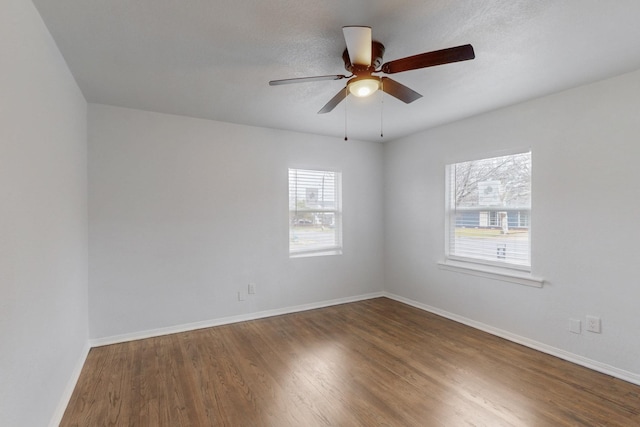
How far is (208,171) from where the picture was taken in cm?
365

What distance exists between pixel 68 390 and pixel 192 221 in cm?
182

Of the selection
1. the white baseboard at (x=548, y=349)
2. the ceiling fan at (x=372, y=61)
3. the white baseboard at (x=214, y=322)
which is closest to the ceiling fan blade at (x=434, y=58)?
the ceiling fan at (x=372, y=61)

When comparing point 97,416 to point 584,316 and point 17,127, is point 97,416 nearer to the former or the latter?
point 17,127

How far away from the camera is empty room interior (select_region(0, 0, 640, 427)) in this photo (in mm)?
1760

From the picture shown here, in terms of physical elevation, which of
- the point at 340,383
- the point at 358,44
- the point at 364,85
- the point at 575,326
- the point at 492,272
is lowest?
the point at 340,383

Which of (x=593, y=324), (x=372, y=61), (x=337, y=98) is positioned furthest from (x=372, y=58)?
(x=593, y=324)

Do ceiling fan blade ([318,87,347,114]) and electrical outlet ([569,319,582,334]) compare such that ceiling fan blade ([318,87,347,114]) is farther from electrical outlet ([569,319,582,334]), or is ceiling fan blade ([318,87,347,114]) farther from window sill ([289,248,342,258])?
electrical outlet ([569,319,582,334])

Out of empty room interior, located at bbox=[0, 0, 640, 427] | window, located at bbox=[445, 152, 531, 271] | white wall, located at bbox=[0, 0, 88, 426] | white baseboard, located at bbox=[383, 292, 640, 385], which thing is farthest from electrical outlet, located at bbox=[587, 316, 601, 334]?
white wall, located at bbox=[0, 0, 88, 426]

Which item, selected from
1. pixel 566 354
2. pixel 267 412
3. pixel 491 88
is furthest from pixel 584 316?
pixel 267 412

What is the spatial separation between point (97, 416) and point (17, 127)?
1.85 metres

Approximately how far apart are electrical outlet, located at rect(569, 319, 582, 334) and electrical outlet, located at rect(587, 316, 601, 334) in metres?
0.06

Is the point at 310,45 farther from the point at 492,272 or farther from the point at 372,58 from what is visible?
the point at 492,272

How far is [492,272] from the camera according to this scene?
3410mm

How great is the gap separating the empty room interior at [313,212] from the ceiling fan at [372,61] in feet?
0.06
